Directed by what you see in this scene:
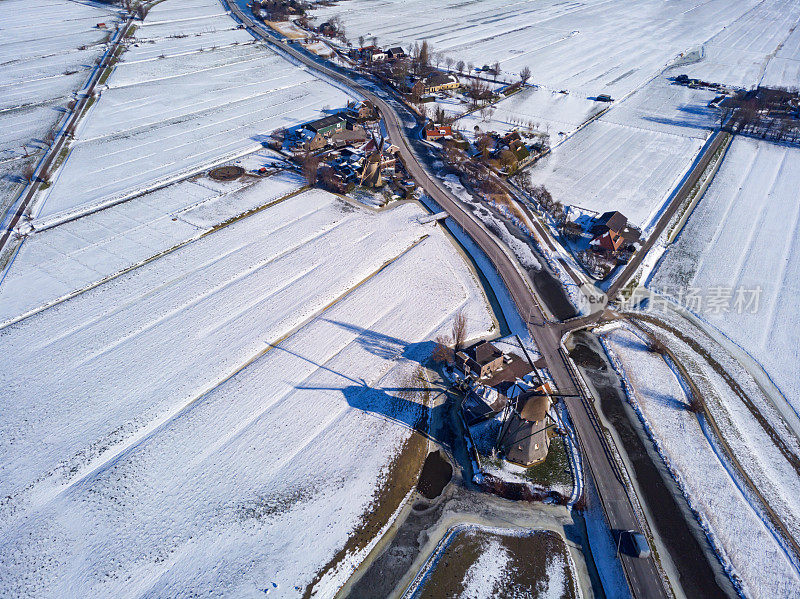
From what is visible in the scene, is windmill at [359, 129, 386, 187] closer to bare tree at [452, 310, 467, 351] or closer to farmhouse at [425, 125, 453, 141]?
farmhouse at [425, 125, 453, 141]

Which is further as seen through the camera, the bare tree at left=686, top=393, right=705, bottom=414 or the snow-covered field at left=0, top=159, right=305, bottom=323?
the snow-covered field at left=0, top=159, right=305, bottom=323

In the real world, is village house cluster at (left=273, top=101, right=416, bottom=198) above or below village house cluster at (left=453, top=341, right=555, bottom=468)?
above

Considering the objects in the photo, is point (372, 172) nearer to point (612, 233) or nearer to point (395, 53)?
point (612, 233)

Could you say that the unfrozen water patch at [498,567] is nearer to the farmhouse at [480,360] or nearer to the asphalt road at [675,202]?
the farmhouse at [480,360]

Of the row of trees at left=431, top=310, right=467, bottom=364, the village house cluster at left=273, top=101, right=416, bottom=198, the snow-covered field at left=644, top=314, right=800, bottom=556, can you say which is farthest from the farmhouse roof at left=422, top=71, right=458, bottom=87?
the snow-covered field at left=644, top=314, right=800, bottom=556

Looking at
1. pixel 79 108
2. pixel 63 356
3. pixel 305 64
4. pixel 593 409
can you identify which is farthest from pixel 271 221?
pixel 305 64

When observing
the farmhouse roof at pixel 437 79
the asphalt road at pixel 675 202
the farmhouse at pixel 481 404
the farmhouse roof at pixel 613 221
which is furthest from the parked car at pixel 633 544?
the farmhouse roof at pixel 437 79
